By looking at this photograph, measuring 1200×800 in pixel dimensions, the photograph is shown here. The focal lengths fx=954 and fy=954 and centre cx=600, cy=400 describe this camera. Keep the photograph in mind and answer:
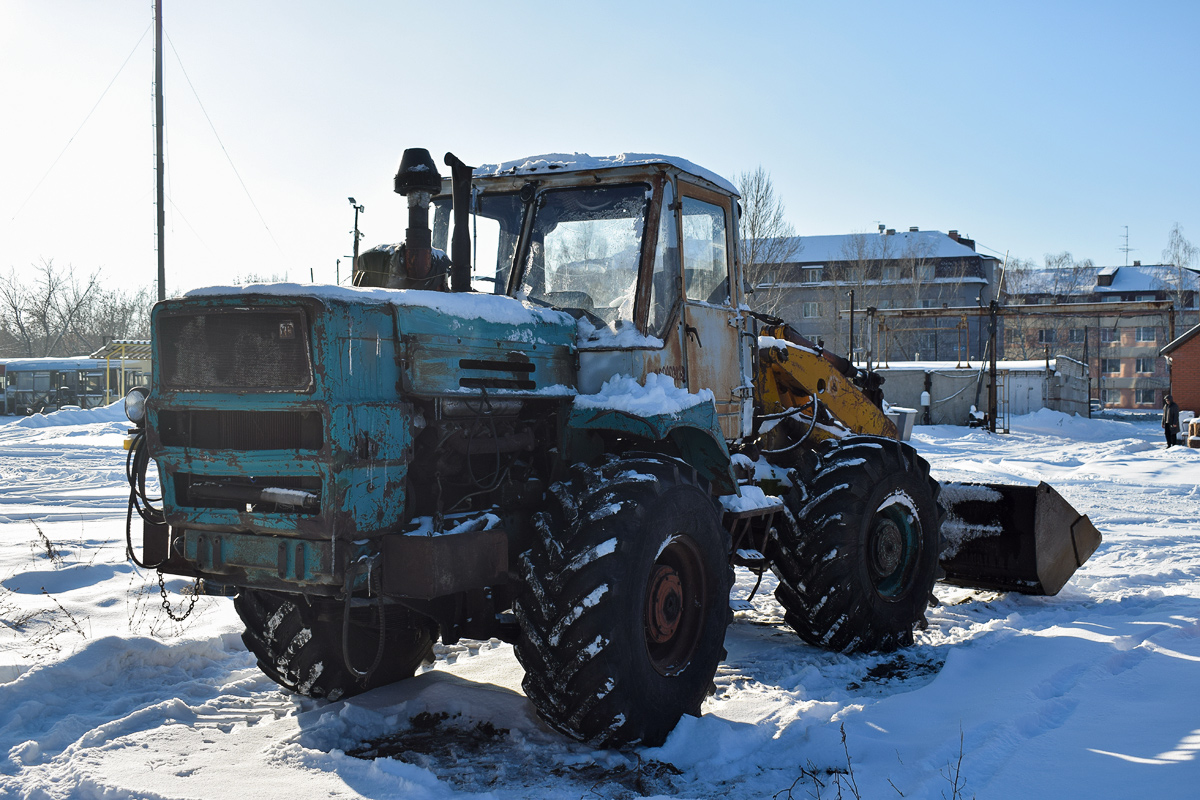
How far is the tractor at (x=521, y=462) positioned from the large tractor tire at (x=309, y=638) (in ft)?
0.05

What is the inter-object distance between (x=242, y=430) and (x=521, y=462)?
1455 millimetres

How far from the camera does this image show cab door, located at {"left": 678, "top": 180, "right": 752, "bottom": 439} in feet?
19.1

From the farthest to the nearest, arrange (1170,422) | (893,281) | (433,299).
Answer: (893,281)
(1170,422)
(433,299)

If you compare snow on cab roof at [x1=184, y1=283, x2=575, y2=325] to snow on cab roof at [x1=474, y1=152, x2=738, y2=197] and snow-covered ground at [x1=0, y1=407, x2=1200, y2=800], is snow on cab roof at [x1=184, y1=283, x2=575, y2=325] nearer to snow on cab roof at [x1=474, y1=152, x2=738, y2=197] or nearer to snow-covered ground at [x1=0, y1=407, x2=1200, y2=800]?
snow on cab roof at [x1=474, y1=152, x2=738, y2=197]

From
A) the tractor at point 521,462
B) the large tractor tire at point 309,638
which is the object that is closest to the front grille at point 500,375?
the tractor at point 521,462

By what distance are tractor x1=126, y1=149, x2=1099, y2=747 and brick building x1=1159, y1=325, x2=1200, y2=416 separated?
132 ft

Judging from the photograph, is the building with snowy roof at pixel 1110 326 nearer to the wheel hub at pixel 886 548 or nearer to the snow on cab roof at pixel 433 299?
the wheel hub at pixel 886 548

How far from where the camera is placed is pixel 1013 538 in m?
8.03

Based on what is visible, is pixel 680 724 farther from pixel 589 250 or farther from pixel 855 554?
pixel 589 250

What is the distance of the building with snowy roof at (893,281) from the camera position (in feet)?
210

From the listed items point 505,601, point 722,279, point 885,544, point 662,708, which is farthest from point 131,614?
point 885,544

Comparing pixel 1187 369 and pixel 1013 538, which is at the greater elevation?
pixel 1187 369

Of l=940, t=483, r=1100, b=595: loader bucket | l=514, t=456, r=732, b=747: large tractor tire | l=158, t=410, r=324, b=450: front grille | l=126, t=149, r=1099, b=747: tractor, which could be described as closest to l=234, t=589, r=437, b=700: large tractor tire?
l=126, t=149, r=1099, b=747: tractor

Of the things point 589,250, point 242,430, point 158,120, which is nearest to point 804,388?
point 589,250
